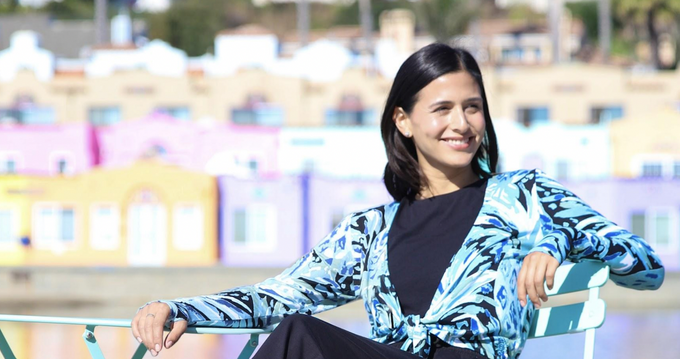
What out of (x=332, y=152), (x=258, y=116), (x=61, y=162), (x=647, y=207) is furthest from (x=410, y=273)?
(x=258, y=116)

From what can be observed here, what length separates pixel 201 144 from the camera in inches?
1242

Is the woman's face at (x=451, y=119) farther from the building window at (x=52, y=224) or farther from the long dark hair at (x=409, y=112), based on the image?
the building window at (x=52, y=224)

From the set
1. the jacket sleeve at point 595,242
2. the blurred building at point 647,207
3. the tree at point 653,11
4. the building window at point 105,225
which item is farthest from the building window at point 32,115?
the jacket sleeve at point 595,242

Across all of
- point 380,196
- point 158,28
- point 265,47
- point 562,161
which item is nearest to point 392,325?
point 380,196

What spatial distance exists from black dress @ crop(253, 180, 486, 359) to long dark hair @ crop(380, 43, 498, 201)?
0.26 ft

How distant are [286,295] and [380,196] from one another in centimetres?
2492

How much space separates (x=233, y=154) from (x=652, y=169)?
1165 centimetres

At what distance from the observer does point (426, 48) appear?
127 inches

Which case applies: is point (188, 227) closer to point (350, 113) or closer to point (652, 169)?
point (350, 113)

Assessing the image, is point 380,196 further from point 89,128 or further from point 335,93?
point 89,128

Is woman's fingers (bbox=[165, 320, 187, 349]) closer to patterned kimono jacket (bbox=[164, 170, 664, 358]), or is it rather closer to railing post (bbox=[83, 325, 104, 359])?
patterned kimono jacket (bbox=[164, 170, 664, 358])

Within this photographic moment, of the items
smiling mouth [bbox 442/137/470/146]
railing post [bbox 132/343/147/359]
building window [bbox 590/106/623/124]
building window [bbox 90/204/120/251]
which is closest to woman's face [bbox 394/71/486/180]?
smiling mouth [bbox 442/137/470/146]

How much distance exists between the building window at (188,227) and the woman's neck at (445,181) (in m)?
25.9

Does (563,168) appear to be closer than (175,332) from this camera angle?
No
